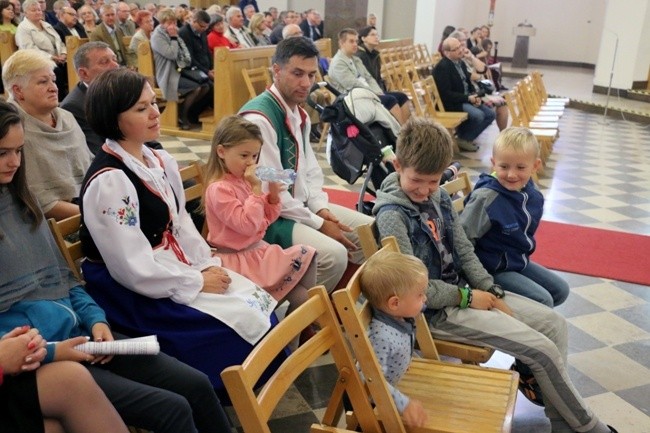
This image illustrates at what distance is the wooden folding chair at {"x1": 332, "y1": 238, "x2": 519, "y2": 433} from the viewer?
5.59ft

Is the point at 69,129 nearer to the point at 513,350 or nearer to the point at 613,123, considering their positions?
the point at 513,350

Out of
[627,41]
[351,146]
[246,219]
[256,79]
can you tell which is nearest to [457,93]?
[256,79]

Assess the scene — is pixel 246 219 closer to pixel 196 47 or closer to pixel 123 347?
pixel 123 347

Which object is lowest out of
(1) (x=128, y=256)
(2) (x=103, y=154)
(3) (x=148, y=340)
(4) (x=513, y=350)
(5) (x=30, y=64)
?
(4) (x=513, y=350)

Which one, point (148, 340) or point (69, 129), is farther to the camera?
point (69, 129)

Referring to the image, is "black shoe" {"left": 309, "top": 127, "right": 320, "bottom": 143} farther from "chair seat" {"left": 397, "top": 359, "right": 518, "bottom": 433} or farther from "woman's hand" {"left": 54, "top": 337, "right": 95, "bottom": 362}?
"woman's hand" {"left": 54, "top": 337, "right": 95, "bottom": 362}

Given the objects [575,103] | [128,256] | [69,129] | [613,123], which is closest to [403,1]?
[575,103]

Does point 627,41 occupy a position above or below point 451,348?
above

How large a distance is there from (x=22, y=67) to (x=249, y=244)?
114cm

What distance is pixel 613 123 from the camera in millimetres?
9930

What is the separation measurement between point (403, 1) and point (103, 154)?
1168 cm

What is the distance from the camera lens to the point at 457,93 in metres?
6.91

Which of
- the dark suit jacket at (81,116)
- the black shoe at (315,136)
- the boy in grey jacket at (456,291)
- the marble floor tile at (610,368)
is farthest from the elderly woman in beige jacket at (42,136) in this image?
the black shoe at (315,136)

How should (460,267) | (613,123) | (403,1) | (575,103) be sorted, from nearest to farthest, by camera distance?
(460,267), (613,123), (575,103), (403,1)
